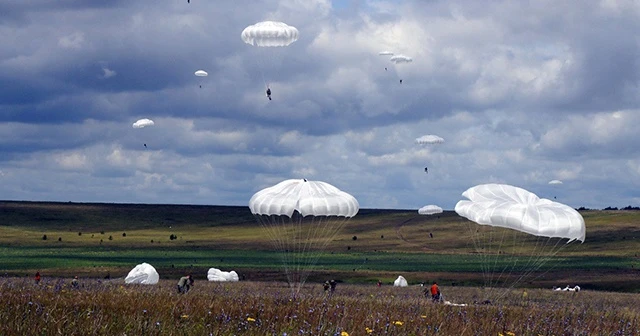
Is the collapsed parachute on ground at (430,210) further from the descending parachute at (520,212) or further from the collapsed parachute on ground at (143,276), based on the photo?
the descending parachute at (520,212)

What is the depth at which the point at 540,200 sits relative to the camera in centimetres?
2562

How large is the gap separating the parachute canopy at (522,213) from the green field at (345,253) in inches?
1892

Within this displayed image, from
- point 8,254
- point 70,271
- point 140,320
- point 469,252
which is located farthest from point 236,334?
point 469,252

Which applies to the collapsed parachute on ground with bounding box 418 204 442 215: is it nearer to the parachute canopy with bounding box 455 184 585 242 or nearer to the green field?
the green field

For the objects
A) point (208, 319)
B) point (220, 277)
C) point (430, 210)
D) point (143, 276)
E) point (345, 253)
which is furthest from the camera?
point (345, 253)

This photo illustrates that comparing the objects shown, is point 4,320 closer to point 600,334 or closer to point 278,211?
point 600,334

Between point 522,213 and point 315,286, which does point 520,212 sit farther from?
point 315,286

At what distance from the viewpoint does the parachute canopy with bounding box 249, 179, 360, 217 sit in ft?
88.0

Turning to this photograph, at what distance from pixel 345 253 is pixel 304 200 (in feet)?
338

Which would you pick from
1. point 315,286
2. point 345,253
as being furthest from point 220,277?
point 345,253

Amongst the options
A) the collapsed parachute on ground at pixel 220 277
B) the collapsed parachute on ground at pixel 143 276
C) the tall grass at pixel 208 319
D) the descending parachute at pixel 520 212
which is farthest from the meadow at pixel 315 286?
the descending parachute at pixel 520 212

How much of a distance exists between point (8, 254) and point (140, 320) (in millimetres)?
107945

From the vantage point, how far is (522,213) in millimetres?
23828

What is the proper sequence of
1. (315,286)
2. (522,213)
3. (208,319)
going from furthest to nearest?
(315,286)
(522,213)
(208,319)
